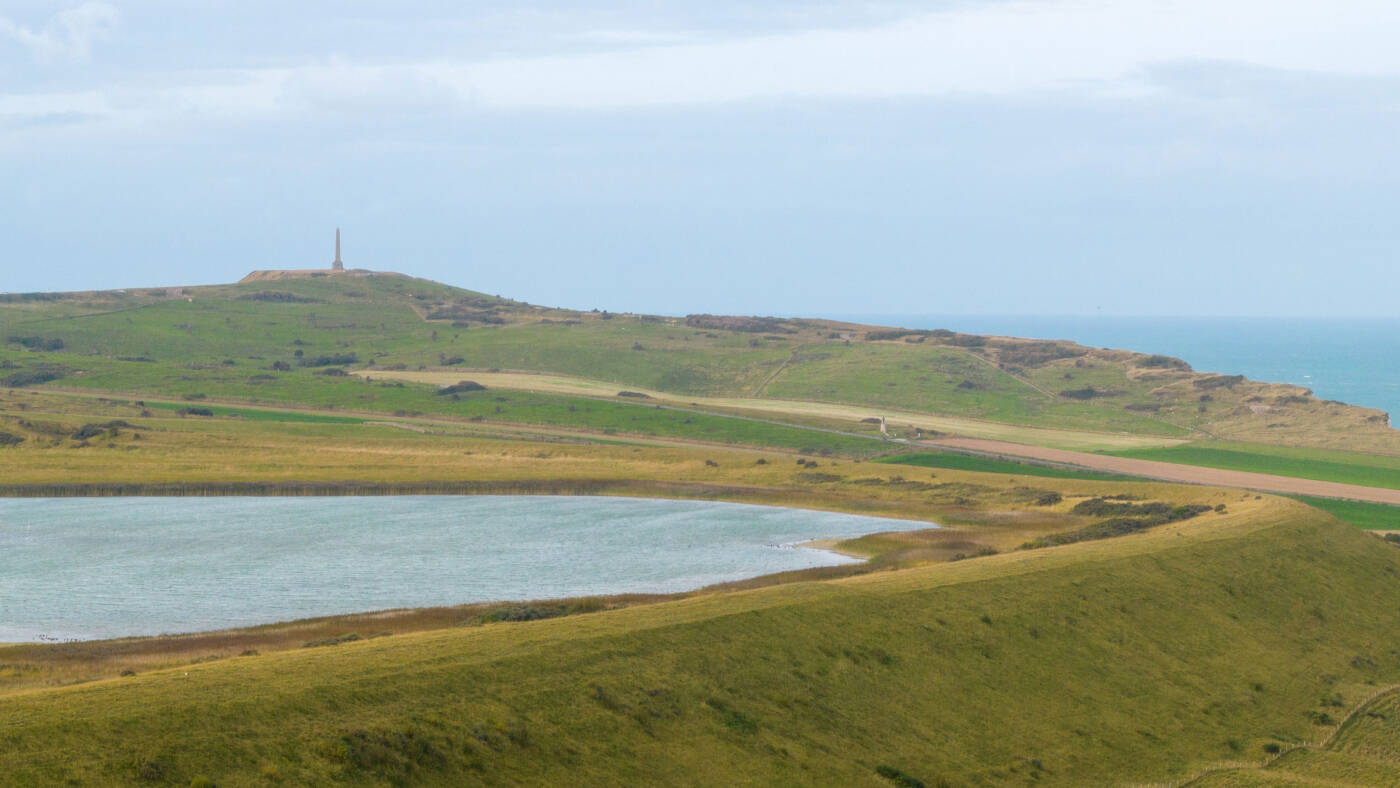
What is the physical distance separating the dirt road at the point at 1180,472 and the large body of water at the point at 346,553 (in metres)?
38.4

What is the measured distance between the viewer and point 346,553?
263 ft

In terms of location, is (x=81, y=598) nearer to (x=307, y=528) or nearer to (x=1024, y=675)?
(x=307, y=528)

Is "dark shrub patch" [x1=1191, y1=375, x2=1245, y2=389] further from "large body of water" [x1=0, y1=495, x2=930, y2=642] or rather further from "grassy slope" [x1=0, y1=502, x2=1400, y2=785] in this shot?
"grassy slope" [x1=0, y1=502, x2=1400, y2=785]

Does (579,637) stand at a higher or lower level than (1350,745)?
higher

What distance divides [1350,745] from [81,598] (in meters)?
57.2

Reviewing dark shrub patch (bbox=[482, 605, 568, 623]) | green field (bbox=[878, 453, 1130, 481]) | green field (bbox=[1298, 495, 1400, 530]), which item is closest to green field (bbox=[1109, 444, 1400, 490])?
green field (bbox=[1298, 495, 1400, 530])

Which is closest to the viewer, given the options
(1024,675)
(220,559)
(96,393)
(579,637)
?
(579,637)

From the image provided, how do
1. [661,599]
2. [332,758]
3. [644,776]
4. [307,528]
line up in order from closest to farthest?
[332,758], [644,776], [661,599], [307,528]

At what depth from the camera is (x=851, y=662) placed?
46.8 metres

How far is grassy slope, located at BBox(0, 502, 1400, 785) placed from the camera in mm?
31578

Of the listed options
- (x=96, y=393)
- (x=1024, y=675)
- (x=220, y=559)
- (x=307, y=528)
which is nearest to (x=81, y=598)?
(x=220, y=559)

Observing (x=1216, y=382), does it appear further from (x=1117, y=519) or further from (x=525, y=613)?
(x=525, y=613)

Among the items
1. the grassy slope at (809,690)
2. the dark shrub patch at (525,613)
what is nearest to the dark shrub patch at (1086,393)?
the grassy slope at (809,690)

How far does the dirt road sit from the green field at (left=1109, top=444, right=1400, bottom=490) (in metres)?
3.66
